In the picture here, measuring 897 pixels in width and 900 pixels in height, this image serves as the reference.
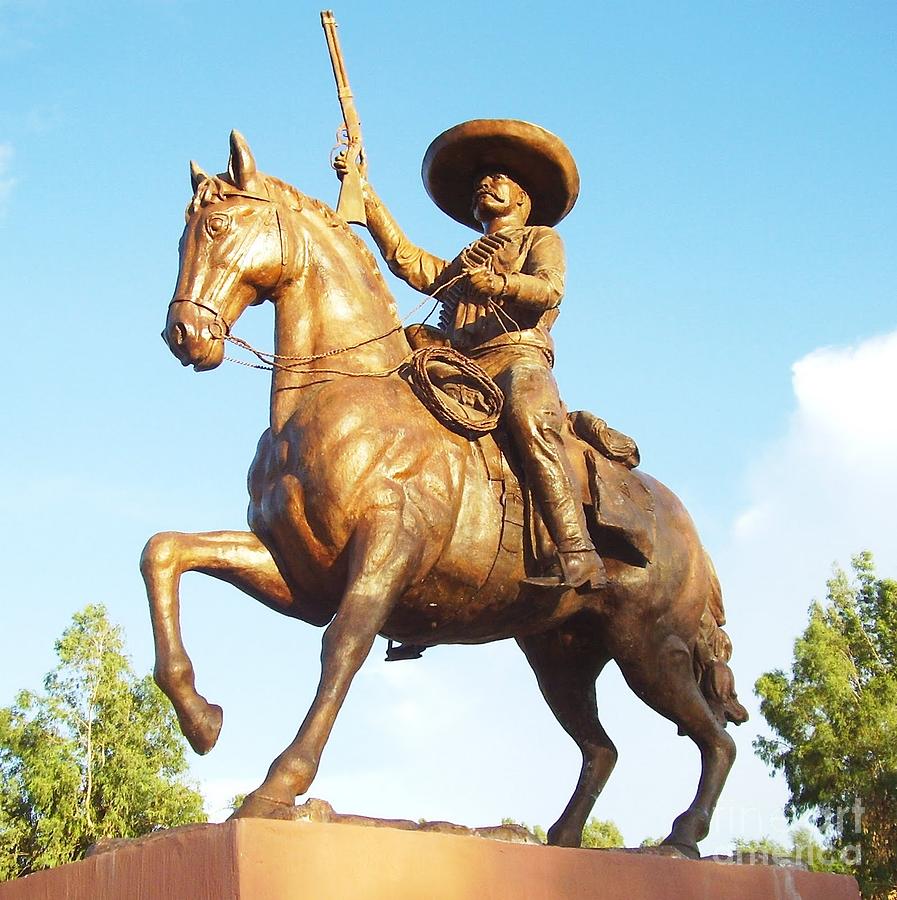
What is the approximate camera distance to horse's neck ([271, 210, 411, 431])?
598 cm

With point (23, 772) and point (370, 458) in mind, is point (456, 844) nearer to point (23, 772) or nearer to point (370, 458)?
point (370, 458)

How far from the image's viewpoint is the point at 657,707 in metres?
6.88

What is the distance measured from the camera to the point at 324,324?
6105mm

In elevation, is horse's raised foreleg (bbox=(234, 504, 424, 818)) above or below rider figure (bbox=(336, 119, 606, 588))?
below

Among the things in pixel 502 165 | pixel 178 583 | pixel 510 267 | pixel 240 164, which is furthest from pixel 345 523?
pixel 502 165

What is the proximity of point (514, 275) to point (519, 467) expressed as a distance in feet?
3.41

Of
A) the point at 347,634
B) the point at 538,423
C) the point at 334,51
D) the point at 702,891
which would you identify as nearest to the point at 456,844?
the point at 347,634

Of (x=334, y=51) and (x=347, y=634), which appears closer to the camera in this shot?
(x=347, y=634)

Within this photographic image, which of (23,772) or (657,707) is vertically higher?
(23,772)

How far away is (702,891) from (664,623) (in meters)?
1.60

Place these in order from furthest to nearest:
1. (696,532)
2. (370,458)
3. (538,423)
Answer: (696,532), (538,423), (370,458)

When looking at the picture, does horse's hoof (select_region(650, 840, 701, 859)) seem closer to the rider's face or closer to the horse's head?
the horse's head

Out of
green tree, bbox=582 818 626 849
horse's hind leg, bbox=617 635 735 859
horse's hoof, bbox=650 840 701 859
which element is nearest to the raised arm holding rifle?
horse's hind leg, bbox=617 635 735 859

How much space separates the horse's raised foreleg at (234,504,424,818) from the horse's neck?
87cm
